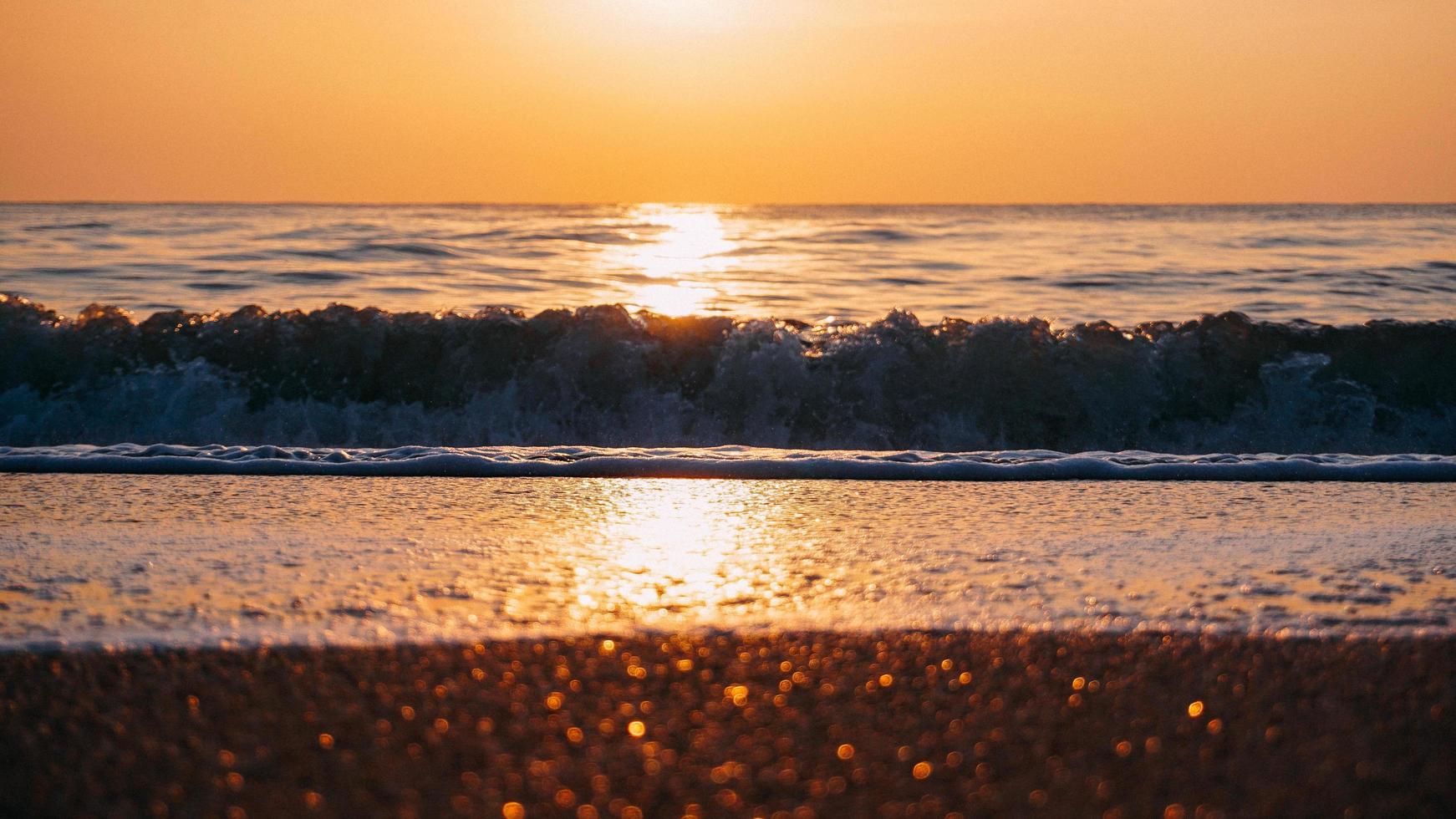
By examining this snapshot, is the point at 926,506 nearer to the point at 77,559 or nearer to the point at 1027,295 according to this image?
the point at 77,559

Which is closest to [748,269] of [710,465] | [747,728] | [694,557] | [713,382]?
[713,382]

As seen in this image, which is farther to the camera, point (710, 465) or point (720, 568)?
point (710, 465)

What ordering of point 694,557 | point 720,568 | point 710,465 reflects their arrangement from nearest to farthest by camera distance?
point 720,568
point 694,557
point 710,465

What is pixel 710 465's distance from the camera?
14.6ft

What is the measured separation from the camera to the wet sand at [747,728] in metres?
1.50

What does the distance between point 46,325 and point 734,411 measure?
15.2 ft

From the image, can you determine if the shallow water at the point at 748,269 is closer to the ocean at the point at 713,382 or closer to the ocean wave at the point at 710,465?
the ocean at the point at 713,382

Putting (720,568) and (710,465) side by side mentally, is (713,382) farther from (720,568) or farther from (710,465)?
(720,568)

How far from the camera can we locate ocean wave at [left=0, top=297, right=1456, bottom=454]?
7039mm

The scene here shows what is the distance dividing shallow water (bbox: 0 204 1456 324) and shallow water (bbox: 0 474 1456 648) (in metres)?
7.23

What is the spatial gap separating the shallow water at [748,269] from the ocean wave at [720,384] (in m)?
3.46

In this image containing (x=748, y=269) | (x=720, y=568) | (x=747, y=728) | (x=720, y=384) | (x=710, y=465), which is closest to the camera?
(x=747, y=728)

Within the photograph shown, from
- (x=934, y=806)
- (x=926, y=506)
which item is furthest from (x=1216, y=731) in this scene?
(x=926, y=506)

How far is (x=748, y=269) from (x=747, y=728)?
14.3 metres
